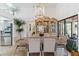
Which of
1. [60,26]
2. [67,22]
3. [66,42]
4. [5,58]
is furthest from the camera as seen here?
[67,22]

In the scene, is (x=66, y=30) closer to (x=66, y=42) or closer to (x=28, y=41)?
(x=66, y=42)

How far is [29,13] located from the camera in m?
3.62

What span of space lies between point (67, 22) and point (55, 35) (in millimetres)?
547

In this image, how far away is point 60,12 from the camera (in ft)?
11.8

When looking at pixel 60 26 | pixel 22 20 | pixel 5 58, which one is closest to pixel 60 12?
pixel 60 26

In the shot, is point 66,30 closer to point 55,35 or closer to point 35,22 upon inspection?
point 55,35

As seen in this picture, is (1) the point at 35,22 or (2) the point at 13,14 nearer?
(2) the point at 13,14

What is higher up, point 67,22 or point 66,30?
point 67,22

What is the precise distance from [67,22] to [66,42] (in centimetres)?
75

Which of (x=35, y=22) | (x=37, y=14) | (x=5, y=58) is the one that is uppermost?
(x=37, y=14)

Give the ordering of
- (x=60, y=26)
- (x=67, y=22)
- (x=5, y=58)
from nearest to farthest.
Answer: (x=5, y=58)
(x=60, y=26)
(x=67, y=22)

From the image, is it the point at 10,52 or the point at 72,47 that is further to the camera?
the point at 72,47

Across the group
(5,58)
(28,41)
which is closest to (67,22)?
(28,41)

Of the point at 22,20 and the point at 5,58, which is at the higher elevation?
the point at 22,20
